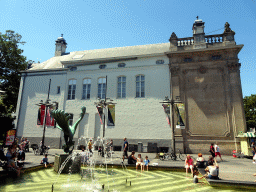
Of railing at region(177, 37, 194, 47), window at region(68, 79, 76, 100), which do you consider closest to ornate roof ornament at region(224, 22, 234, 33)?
railing at region(177, 37, 194, 47)

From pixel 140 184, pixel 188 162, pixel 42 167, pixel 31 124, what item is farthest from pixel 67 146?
pixel 31 124

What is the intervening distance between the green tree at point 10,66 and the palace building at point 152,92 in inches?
130

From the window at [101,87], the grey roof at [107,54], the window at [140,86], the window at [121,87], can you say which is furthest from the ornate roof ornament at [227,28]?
the window at [101,87]

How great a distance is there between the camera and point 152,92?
75.0ft

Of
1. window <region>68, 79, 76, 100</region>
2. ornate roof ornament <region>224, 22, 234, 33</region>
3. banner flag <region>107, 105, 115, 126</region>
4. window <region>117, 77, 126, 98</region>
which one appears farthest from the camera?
window <region>68, 79, 76, 100</region>

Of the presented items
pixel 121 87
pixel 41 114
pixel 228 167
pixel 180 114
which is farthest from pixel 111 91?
pixel 228 167

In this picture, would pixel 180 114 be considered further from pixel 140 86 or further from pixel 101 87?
pixel 101 87

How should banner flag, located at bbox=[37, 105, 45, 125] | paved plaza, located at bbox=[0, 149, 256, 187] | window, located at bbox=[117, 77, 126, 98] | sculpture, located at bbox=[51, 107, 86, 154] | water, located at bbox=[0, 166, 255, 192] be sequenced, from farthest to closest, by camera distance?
window, located at bbox=[117, 77, 126, 98]
banner flag, located at bbox=[37, 105, 45, 125]
sculpture, located at bbox=[51, 107, 86, 154]
paved plaza, located at bbox=[0, 149, 256, 187]
water, located at bbox=[0, 166, 255, 192]

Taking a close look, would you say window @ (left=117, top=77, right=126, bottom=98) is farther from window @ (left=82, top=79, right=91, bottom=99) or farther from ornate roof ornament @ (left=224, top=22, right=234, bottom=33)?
ornate roof ornament @ (left=224, top=22, right=234, bottom=33)

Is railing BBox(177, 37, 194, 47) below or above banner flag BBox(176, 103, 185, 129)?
above

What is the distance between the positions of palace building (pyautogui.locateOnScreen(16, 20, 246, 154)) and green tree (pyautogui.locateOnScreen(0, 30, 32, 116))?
331 centimetres

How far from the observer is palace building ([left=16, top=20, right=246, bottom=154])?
19.7 metres

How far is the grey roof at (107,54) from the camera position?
82.1ft

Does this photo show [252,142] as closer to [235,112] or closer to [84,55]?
[235,112]
